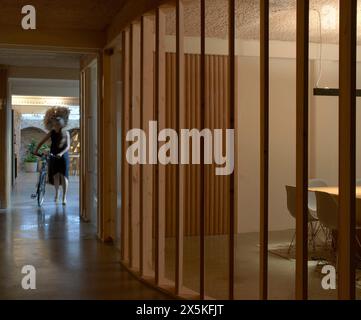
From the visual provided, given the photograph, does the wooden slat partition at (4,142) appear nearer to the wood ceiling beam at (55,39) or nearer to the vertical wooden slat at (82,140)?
the vertical wooden slat at (82,140)

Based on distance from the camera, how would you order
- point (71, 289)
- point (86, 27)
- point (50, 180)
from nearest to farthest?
point (71, 289), point (86, 27), point (50, 180)

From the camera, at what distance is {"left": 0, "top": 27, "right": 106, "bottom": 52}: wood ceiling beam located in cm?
637

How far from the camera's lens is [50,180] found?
10195 millimetres

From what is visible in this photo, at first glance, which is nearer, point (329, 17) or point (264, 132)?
point (264, 132)

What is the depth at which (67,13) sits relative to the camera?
5.76 metres

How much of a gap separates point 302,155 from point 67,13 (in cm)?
396

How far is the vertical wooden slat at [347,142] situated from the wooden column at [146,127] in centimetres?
268

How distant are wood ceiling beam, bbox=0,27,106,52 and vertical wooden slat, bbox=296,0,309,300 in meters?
4.31

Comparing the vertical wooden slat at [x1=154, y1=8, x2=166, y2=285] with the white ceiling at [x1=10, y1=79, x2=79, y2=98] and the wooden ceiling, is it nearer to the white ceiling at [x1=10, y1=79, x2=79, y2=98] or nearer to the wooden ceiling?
the wooden ceiling

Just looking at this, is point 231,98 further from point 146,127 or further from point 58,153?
point 58,153

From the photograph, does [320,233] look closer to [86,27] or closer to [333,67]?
[333,67]

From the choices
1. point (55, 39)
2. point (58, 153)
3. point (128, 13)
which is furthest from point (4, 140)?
point (128, 13)
